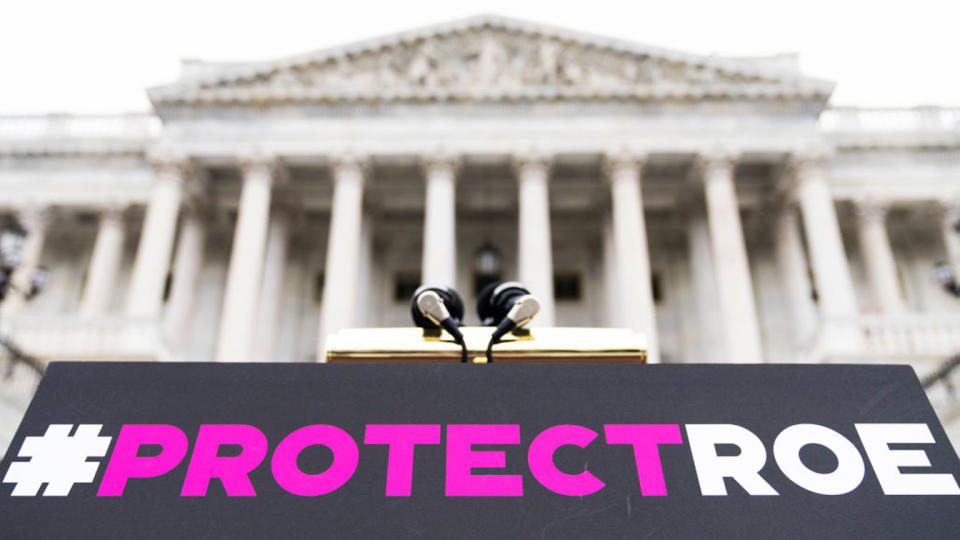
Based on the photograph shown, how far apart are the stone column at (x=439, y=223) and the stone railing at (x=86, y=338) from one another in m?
9.92

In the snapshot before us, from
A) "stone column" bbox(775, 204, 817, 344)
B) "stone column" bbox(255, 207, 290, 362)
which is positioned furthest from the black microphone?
"stone column" bbox(775, 204, 817, 344)

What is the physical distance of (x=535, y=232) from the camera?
28234mm

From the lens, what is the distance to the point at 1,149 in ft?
110

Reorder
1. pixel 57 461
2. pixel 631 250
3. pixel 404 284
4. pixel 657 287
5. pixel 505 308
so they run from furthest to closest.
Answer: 1. pixel 404 284
2. pixel 657 287
3. pixel 631 250
4. pixel 505 308
5. pixel 57 461

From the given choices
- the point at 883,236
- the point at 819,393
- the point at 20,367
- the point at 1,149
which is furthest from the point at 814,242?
the point at 1,149

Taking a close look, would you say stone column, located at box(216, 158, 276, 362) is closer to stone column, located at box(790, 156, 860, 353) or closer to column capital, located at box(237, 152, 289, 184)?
column capital, located at box(237, 152, 289, 184)

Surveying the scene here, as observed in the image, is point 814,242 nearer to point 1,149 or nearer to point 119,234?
point 119,234

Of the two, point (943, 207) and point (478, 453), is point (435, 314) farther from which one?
point (943, 207)

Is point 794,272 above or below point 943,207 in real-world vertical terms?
below

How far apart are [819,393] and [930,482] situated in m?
0.40

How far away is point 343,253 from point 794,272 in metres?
18.5

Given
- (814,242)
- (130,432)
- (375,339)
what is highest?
(814,242)

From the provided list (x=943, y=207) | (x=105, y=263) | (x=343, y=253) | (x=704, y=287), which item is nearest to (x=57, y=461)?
(x=343, y=253)

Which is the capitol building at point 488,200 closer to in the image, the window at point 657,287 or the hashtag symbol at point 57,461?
the window at point 657,287
